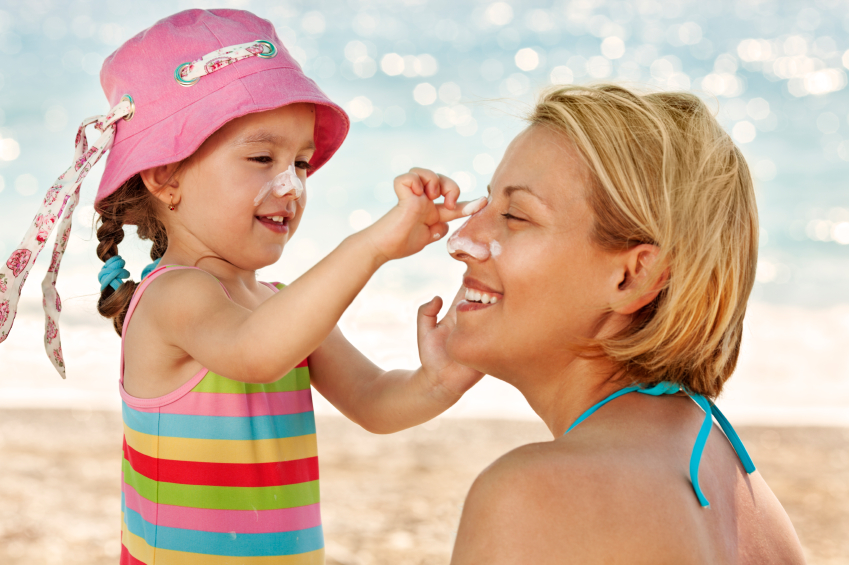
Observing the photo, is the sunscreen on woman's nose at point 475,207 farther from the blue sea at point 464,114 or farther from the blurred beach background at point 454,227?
the blue sea at point 464,114

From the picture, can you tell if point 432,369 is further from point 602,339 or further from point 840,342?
point 840,342

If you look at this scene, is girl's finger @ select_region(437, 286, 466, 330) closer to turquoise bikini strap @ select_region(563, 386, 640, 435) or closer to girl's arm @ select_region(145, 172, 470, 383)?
girl's arm @ select_region(145, 172, 470, 383)

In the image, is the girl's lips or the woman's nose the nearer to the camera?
the woman's nose

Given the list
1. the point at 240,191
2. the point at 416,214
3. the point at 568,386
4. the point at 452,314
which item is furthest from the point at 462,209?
the point at 240,191

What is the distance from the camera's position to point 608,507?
1.34m

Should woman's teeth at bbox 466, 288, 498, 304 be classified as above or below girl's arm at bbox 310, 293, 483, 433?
above

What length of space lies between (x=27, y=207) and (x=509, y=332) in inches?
Result: 425

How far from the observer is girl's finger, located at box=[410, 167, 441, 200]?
1.90 meters

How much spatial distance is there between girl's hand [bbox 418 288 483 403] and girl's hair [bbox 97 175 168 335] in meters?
0.94

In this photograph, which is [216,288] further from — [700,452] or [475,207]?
[700,452]

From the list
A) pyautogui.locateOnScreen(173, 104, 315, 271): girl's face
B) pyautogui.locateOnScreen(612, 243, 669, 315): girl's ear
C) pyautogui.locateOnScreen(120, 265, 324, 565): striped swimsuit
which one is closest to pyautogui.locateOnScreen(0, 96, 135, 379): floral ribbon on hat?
pyautogui.locateOnScreen(173, 104, 315, 271): girl's face

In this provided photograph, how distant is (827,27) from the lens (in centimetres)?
1395

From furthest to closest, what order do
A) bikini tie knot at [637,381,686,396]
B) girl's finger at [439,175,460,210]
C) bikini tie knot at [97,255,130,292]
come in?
bikini tie knot at [97,255,130,292] → girl's finger at [439,175,460,210] → bikini tie knot at [637,381,686,396]

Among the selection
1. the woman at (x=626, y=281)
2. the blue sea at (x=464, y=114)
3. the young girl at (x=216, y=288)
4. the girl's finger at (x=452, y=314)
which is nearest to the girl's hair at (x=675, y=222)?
the woman at (x=626, y=281)
